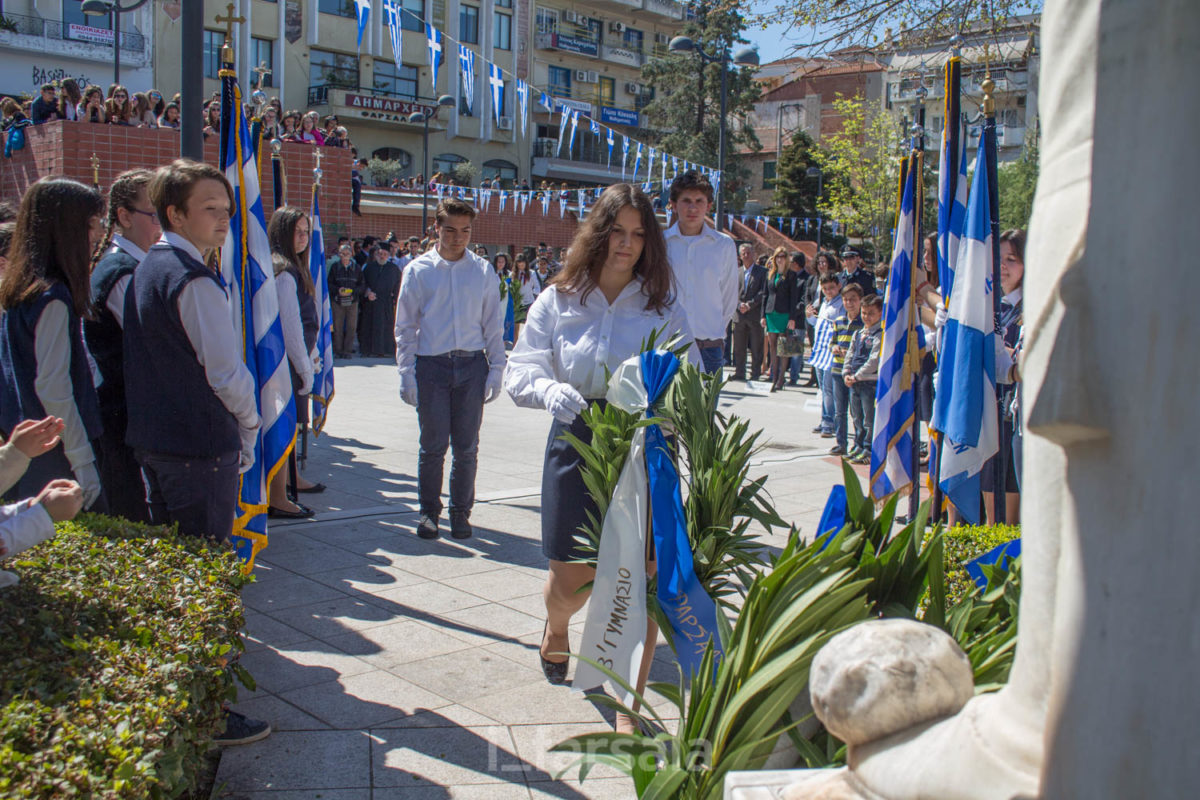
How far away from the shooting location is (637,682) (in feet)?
11.7

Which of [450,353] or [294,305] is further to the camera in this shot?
[294,305]

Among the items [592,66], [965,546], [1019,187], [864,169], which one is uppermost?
[592,66]

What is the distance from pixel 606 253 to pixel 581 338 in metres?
0.36

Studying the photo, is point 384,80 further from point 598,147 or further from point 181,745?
point 181,745

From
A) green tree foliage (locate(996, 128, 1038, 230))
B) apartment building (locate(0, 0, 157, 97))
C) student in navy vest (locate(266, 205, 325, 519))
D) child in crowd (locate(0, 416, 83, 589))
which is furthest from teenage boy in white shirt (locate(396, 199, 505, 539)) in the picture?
green tree foliage (locate(996, 128, 1038, 230))

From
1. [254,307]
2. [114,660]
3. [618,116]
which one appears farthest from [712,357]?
[618,116]

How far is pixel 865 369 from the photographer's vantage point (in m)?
9.93

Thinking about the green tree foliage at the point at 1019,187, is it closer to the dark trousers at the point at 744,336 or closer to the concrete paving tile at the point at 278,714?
the dark trousers at the point at 744,336

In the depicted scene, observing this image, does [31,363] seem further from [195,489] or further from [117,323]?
[195,489]

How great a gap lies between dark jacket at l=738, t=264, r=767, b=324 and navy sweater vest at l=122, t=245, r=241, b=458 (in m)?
12.7

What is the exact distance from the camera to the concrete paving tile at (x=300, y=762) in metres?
3.42

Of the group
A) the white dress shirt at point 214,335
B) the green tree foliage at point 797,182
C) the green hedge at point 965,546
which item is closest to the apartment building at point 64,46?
the green tree foliage at point 797,182

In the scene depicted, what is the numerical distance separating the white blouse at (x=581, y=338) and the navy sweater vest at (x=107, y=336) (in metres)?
1.69

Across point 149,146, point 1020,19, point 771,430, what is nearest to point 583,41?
point 149,146
